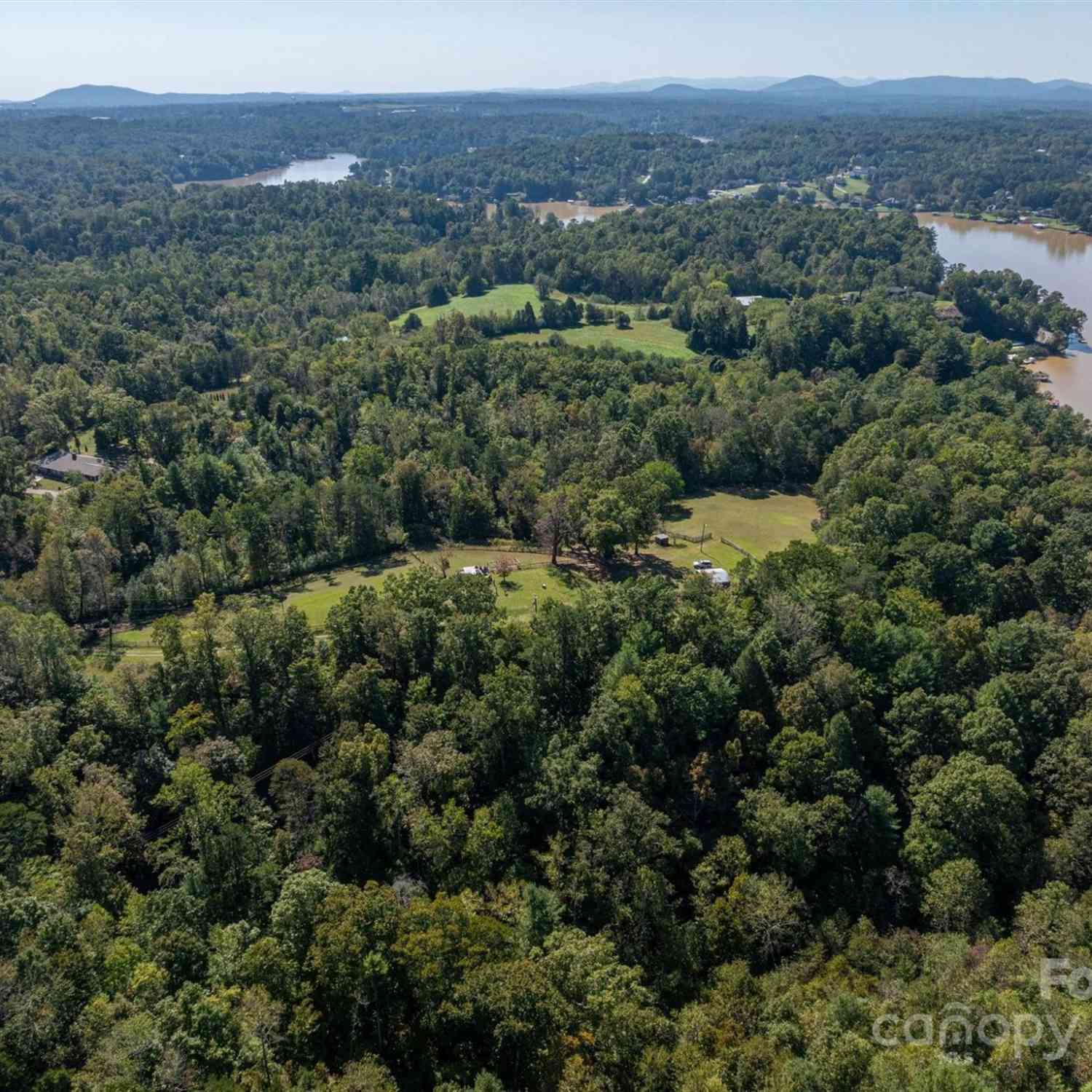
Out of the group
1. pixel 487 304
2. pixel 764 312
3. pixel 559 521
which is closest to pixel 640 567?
pixel 559 521

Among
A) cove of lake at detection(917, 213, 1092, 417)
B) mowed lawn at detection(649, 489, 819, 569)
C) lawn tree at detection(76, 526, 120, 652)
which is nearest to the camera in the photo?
lawn tree at detection(76, 526, 120, 652)

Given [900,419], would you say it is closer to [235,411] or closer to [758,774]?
[758,774]

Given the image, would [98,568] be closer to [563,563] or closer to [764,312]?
[563,563]

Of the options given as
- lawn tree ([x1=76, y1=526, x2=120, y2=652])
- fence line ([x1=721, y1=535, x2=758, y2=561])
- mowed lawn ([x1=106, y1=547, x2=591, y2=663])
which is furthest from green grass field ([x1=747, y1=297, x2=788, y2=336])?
lawn tree ([x1=76, y1=526, x2=120, y2=652])

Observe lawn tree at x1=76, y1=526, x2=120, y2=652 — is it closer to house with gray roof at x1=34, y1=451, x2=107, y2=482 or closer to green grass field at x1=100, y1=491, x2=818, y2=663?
green grass field at x1=100, y1=491, x2=818, y2=663

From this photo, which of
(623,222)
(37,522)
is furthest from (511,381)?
(623,222)

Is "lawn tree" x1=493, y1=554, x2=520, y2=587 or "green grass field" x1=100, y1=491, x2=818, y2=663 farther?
"lawn tree" x1=493, y1=554, x2=520, y2=587
